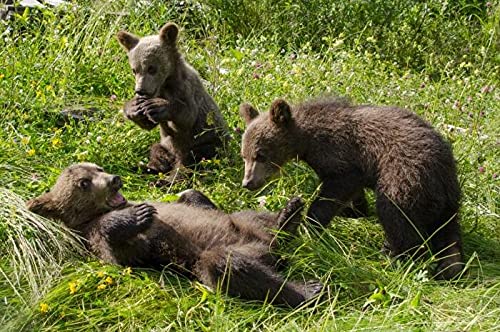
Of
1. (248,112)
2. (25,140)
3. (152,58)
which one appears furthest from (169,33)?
(25,140)

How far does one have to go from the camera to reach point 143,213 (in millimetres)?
6387

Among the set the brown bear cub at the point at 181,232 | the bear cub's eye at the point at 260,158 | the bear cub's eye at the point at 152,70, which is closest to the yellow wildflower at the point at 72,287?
the brown bear cub at the point at 181,232

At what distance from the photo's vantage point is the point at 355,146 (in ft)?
23.2

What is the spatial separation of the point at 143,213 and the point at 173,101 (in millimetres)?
2487

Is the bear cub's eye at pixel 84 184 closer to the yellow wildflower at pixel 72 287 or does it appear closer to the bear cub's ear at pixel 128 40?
the yellow wildflower at pixel 72 287

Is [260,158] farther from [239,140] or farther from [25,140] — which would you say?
[25,140]

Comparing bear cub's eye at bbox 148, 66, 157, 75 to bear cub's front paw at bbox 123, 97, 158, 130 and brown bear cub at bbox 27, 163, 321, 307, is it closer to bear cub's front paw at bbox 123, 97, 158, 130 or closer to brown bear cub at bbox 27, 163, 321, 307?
bear cub's front paw at bbox 123, 97, 158, 130

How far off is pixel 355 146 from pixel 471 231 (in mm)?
1167

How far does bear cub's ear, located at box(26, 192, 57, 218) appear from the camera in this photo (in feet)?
22.1

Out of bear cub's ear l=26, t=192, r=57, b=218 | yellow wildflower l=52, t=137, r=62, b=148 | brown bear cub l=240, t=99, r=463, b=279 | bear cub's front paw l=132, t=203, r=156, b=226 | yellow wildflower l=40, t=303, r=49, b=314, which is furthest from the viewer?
yellow wildflower l=52, t=137, r=62, b=148

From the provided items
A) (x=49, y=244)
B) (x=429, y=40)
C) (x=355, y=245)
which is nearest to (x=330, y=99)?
(x=355, y=245)

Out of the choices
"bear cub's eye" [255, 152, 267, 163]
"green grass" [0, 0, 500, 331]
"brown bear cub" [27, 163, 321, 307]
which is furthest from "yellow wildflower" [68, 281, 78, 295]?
"bear cub's eye" [255, 152, 267, 163]

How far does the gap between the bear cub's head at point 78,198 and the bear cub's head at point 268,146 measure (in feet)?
3.78

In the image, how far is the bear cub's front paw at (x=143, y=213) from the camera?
6344 millimetres
